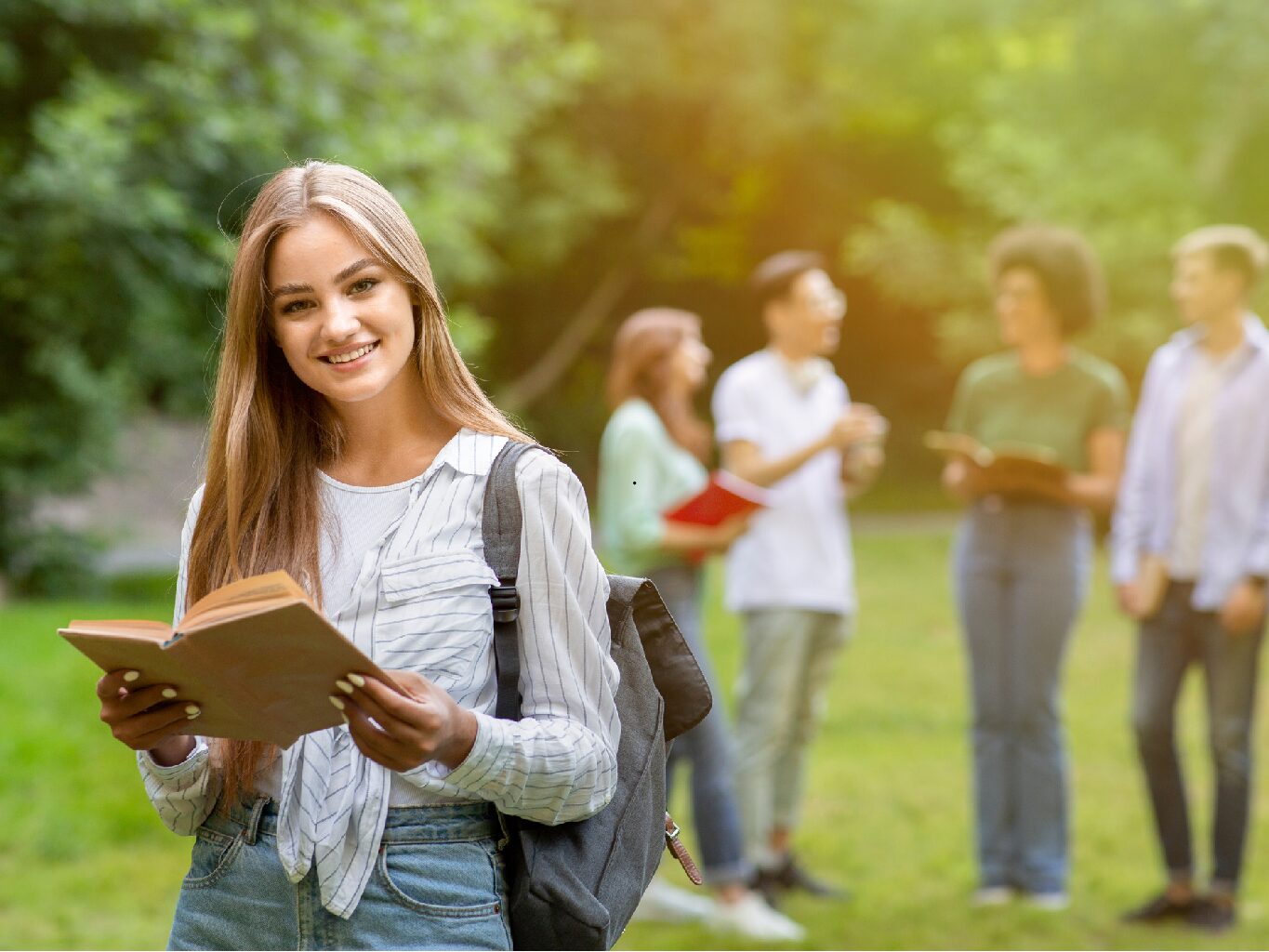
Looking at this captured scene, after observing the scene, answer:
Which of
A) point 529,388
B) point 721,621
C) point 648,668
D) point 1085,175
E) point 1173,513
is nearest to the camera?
point 648,668

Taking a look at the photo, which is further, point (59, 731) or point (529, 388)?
point (529, 388)

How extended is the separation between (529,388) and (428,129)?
1459 centimetres

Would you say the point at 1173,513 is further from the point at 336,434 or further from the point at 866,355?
the point at 866,355

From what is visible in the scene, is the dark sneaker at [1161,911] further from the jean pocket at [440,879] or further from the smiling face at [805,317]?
the jean pocket at [440,879]

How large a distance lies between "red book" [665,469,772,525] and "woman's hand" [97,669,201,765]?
10.1 feet

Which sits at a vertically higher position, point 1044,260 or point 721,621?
point 1044,260

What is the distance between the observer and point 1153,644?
552cm

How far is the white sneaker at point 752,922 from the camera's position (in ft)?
16.9

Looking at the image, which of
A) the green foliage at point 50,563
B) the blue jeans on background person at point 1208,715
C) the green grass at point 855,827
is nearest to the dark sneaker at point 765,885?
the green grass at point 855,827

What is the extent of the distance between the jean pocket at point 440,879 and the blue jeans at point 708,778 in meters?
3.17

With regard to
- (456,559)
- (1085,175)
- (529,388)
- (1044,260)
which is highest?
(1085,175)

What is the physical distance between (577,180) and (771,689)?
1752 centimetres

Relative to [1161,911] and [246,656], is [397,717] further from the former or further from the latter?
[1161,911]

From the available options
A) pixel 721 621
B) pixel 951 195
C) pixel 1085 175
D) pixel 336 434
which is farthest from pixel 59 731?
pixel 951 195
